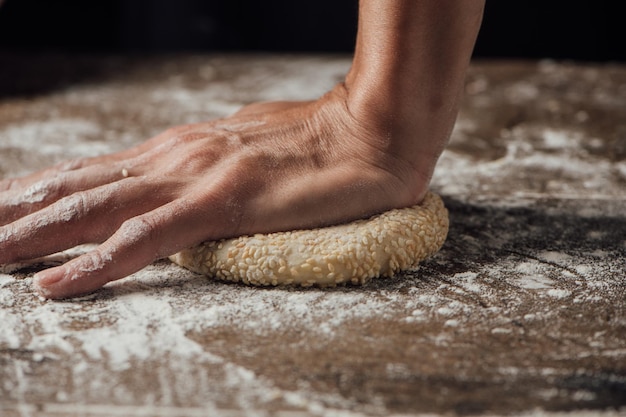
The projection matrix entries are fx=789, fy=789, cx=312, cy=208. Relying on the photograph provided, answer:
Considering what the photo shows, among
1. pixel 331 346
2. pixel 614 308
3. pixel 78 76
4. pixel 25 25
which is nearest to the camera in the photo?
pixel 331 346

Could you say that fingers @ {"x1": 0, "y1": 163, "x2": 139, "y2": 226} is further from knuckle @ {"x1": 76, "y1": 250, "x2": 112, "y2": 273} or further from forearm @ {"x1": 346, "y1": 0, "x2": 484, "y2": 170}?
forearm @ {"x1": 346, "y1": 0, "x2": 484, "y2": 170}

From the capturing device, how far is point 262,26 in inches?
137

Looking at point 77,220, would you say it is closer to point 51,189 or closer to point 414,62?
point 51,189

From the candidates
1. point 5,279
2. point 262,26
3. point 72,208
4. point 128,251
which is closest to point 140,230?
point 128,251

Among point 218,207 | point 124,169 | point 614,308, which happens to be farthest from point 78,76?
point 614,308

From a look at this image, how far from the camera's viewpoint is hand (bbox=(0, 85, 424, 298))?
3.90 ft

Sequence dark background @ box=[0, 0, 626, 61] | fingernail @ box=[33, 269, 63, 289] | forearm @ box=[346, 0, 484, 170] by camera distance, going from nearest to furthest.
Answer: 1. fingernail @ box=[33, 269, 63, 289]
2. forearm @ box=[346, 0, 484, 170]
3. dark background @ box=[0, 0, 626, 61]

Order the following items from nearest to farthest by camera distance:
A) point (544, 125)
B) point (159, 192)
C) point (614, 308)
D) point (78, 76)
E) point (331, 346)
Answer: point (331, 346), point (614, 308), point (159, 192), point (544, 125), point (78, 76)

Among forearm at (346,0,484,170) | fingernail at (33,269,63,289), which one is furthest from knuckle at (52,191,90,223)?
forearm at (346,0,484,170)

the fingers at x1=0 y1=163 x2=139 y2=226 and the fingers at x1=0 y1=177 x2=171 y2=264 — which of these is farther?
the fingers at x1=0 y1=163 x2=139 y2=226

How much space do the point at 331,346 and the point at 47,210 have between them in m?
0.52

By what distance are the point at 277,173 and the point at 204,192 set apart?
0.42 feet

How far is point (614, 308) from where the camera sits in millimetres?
1156

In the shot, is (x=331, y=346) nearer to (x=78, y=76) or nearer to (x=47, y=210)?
(x=47, y=210)
